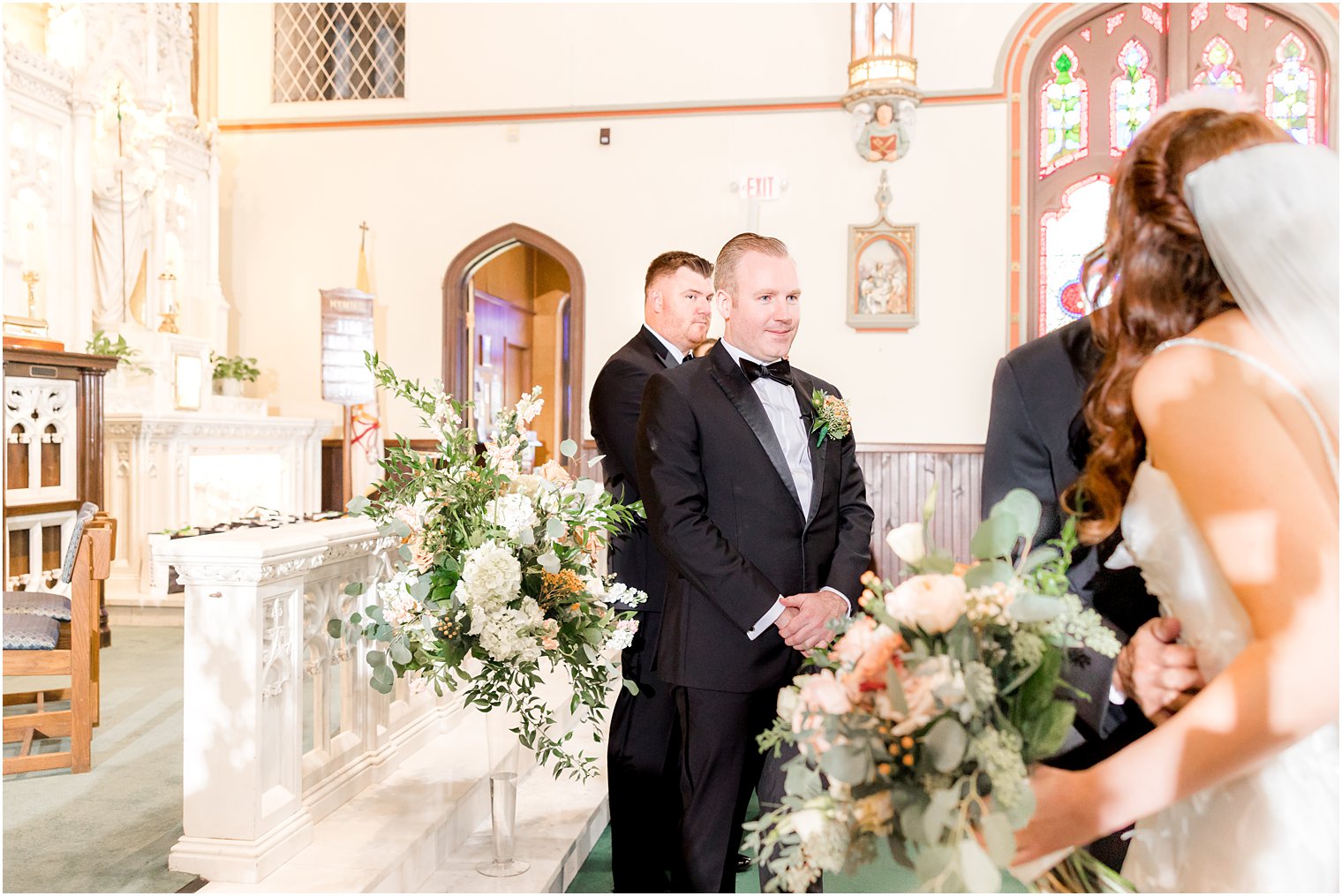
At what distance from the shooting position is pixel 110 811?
125 inches

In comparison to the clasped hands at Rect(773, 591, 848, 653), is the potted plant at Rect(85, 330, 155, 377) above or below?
above

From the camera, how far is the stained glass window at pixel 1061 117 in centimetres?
817

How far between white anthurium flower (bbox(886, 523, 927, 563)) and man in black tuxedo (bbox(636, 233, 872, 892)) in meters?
1.19

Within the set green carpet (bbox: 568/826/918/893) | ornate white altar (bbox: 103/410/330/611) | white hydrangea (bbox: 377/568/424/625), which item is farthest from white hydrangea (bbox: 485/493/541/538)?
ornate white altar (bbox: 103/410/330/611)

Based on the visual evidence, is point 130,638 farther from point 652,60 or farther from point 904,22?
point 904,22

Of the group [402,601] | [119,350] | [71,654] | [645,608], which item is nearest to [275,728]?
[402,601]

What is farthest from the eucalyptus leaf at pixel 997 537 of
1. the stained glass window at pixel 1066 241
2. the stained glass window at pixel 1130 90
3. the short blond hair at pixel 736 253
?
the stained glass window at pixel 1130 90

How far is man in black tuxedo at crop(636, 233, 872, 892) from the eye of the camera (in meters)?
2.37

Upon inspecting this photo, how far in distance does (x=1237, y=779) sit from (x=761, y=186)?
757 cm

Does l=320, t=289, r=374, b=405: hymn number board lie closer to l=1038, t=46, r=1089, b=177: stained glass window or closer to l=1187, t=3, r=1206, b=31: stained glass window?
l=1038, t=46, r=1089, b=177: stained glass window

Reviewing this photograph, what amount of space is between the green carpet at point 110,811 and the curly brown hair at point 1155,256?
8.15ft

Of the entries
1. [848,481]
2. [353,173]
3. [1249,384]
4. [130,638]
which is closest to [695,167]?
[353,173]

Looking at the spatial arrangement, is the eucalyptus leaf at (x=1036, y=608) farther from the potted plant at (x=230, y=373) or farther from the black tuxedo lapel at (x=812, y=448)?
the potted plant at (x=230, y=373)

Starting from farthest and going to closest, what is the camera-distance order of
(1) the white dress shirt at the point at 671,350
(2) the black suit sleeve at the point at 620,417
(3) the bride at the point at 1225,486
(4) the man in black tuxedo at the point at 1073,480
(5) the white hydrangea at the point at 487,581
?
(1) the white dress shirt at the point at 671,350
(2) the black suit sleeve at the point at 620,417
(5) the white hydrangea at the point at 487,581
(4) the man in black tuxedo at the point at 1073,480
(3) the bride at the point at 1225,486
